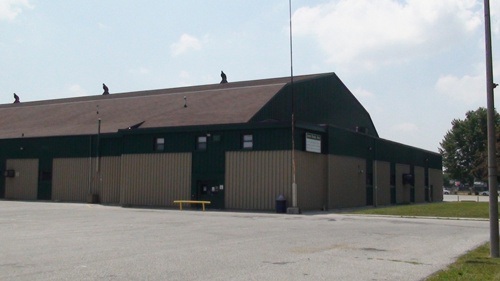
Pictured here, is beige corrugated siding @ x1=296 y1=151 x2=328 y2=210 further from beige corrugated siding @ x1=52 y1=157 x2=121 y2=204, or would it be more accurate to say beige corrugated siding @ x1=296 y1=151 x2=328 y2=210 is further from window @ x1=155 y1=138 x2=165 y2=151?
beige corrugated siding @ x1=52 y1=157 x2=121 y2=204

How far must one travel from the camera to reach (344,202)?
41281mm

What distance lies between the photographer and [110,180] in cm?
4388

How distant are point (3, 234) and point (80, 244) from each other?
4.02 m

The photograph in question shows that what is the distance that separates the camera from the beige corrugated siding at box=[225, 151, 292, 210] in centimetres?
3450

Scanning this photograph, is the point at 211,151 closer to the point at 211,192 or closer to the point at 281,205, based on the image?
the point at 211,192

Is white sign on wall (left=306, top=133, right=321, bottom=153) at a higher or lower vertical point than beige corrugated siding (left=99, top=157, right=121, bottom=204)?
higher

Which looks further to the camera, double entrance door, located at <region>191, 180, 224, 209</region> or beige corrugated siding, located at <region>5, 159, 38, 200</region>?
beige corrugated siding, located at <region>5, 159, 38, 200</region>

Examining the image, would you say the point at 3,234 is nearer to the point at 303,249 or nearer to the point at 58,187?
the point at 303,249

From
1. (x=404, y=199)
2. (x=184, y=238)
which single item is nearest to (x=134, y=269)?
(x=184, y=238)

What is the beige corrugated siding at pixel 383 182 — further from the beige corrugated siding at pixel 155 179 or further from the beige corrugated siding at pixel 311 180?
the beige corrugated siding at pixel 155 179

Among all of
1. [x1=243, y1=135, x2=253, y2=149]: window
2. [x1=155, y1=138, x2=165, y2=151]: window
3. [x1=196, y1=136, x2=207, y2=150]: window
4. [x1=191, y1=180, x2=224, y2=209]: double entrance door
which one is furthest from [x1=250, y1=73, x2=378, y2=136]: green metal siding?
[x1=155, y1=138, x2=165, y2=151]: window

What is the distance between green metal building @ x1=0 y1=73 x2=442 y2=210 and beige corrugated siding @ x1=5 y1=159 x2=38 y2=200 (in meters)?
0.09

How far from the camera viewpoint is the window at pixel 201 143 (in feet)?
123

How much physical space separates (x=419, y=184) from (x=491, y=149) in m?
48.7
